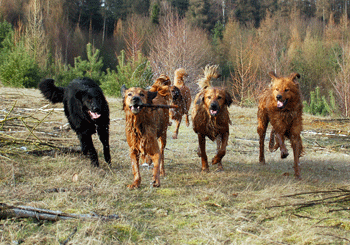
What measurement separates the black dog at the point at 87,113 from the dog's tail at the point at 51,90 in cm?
47

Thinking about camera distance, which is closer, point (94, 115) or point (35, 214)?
point (35, 214)

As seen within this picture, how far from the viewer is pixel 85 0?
4478cm

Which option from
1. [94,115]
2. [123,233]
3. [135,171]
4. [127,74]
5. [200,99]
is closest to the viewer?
[123,233]

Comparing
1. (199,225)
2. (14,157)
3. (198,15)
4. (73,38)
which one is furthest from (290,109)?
(198,15)

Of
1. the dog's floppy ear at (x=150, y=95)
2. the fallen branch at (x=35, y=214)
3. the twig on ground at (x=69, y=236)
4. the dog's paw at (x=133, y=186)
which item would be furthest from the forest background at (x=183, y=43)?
the twig on ground at (x=69, y=236)

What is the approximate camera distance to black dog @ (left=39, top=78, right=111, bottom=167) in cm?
550

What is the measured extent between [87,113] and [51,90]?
1.28 meters

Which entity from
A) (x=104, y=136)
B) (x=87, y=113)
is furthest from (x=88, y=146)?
(x=87, y=113)

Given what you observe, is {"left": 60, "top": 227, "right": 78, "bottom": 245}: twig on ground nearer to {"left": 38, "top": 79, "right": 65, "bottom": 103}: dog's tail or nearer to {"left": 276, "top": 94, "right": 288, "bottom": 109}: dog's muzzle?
{"left": 38, "top": 79, "right": 65, "bottom": 103}: dog's tail

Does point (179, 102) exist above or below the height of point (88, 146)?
above

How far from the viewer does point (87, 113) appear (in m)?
5.59

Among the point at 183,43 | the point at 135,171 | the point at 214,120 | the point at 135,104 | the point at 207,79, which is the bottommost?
the point at 135,171

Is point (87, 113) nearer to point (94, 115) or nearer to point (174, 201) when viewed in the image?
point (94, 115)

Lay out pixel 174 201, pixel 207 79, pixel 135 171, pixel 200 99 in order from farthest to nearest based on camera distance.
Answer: pixel 207 79
pixel 200 99
pixel 135 171
pixel 174 201
